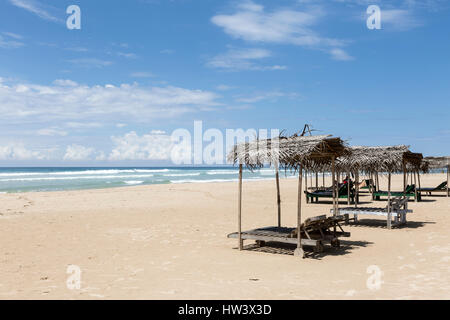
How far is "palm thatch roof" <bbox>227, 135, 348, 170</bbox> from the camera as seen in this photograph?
326 inches

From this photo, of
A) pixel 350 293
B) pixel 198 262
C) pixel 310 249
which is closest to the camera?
pixel 350 293

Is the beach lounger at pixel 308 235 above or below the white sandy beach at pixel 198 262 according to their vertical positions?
above

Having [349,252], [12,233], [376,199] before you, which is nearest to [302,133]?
[349,252]

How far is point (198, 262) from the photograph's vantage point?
25.2ft

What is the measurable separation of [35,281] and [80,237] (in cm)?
436

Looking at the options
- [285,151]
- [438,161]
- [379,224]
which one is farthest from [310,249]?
[438,161]

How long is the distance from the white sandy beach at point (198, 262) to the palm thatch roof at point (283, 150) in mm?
2099

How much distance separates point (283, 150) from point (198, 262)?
297cm

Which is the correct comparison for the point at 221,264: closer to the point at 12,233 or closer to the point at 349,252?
the point at 349,252

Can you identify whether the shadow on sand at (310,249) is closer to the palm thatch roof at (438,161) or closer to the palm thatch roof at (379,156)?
the palm thatch roof at (379,156)

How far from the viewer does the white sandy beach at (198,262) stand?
227 inches

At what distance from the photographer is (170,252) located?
28.6 feet
